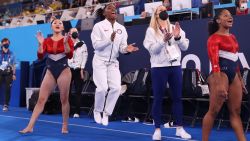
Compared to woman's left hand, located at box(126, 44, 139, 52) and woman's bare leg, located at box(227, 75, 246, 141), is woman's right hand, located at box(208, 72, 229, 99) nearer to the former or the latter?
woman's bare leg, located at box(227, 75, 246, 141)

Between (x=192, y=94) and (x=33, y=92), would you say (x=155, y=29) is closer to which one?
(x=192, y=94)

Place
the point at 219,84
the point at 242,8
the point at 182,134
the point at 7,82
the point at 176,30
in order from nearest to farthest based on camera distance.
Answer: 1. the point at 219,84
2. the point at 176,30
3. the point at 182,134
4. the point at 242,8
5. the point at 7,82

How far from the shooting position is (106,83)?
619 centimetres

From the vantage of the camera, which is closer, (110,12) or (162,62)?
(162,62)

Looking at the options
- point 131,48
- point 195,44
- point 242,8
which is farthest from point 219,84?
point 242,8

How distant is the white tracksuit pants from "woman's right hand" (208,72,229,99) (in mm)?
2247

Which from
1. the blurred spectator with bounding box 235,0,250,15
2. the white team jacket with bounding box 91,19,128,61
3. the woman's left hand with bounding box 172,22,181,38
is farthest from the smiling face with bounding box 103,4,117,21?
the blurred spectator with bounding box 235,0,250,15

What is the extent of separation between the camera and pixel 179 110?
5551 millimetres

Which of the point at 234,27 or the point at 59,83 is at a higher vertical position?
the point at 234,27

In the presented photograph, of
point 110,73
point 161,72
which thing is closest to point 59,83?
point 110,73

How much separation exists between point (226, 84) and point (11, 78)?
8.07 m

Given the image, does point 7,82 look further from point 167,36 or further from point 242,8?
point 167,36

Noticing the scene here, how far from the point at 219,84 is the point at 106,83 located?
239 centimetres

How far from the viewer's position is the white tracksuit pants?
6180mm
